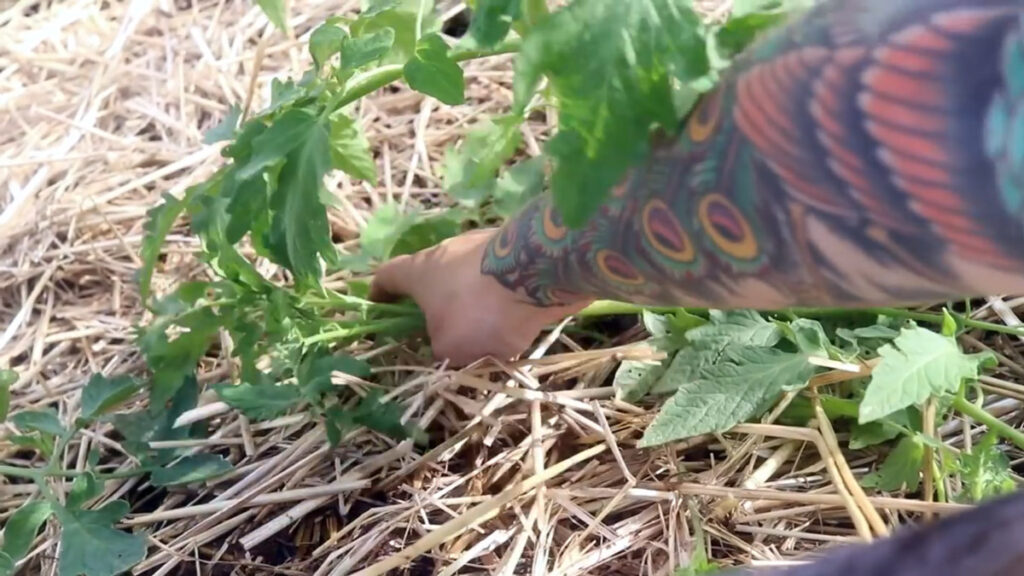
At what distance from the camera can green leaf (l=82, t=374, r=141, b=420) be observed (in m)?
1.11

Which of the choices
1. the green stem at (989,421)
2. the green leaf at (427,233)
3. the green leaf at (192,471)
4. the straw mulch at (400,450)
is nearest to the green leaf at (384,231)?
the green leaf at (427,233)

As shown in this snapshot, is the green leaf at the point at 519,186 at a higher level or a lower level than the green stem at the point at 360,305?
higher

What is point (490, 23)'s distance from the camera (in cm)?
77

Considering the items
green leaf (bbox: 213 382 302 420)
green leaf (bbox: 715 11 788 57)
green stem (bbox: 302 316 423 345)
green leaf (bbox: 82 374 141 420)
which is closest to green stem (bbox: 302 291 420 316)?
green stem (bbox: 302 316 423 345)

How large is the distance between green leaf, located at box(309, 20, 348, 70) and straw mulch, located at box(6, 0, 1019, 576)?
12.4 inches

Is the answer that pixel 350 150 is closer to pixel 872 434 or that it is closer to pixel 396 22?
pixel 396 22

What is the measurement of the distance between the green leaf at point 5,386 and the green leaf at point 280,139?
457 mm

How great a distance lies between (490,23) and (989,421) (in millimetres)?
641

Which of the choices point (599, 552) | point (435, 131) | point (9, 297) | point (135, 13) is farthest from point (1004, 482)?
point (135, 13)

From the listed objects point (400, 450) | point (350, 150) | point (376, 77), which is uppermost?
point (376, 77)

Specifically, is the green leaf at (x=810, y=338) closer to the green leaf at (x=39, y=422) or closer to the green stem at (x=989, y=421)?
the green stem at (x=989, y=421)

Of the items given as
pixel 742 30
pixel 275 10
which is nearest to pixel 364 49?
pixel 275 10

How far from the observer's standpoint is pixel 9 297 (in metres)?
1.42

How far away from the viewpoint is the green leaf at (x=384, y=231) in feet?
4.13
